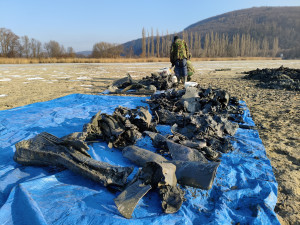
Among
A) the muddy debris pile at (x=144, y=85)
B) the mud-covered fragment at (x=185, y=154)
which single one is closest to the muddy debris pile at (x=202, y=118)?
the mud-covered fragment at (x=185, y=154)

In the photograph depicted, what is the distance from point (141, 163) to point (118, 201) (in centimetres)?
69

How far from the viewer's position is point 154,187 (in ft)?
6.18

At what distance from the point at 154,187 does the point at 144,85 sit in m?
5.65

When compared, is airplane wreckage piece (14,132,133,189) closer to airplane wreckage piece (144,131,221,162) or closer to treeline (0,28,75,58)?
airplane wreckage piece (144,131,221,162)

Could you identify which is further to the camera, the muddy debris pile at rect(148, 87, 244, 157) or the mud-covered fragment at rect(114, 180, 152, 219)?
the muddy debris pile at rect(148, 87, 244, 157)

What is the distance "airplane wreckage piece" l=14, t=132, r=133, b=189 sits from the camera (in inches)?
75.8

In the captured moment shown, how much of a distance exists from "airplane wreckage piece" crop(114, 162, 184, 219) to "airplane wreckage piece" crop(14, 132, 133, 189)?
0.58 ft

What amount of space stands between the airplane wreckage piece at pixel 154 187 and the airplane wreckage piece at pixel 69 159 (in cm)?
18

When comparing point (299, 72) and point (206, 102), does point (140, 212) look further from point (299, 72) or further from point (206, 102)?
point (299, 72)

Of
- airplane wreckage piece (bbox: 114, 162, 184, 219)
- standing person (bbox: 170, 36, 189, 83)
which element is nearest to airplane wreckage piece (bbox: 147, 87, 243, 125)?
airplane wreckage piece (bbox: 114, 162, 184, 219)

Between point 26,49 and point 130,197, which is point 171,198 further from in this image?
point 26,49

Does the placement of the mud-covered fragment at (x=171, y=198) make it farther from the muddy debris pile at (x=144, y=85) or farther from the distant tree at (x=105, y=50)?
the distant tree at (x=105, y=50)

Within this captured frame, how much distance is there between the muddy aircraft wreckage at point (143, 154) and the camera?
1772 millimetres

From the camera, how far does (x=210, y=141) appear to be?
2.84 meters
